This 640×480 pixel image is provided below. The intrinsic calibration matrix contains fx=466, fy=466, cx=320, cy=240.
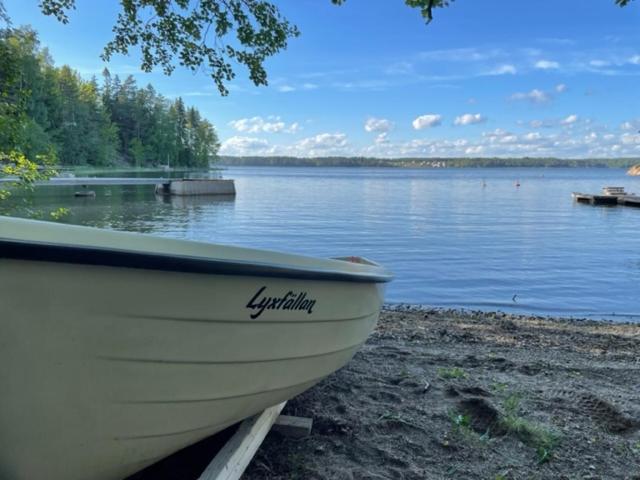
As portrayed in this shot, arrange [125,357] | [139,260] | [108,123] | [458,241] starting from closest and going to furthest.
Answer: [139,260] → [125,357] → [458,241] → [108,123]

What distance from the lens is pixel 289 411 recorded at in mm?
3574

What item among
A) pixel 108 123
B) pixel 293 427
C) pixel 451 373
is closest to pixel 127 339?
pixel 293 427

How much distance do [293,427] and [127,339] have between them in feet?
5.04

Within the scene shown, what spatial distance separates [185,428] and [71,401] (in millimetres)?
622

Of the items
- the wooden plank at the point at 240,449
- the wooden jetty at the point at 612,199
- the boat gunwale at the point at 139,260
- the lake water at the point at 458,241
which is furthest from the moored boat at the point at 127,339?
the wooden jetty at the point at 612,199

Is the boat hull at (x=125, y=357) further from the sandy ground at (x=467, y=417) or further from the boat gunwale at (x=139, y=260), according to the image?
the sandy ground at (x=467, y=417)

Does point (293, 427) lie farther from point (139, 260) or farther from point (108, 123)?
point (108, 123)

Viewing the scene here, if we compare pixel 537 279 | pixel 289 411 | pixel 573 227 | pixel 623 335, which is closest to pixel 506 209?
pixel 573 227

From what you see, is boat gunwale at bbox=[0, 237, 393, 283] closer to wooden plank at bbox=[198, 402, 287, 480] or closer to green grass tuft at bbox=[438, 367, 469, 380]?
wooden plank at bbox=[198, 402, 287, 480]

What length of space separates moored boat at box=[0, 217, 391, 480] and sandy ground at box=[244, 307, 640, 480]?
0.74 meters

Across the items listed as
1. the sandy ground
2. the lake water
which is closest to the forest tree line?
the lake water

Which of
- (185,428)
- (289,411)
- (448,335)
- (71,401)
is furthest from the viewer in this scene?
(448,335)

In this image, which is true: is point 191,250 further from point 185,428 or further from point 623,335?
point 623,335

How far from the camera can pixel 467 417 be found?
3461 millimetres
